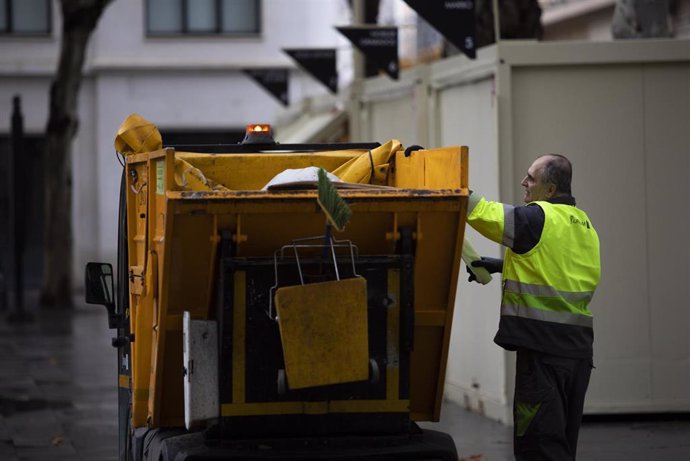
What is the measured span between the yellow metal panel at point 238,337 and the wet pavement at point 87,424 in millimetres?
3850

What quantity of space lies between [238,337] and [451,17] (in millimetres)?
6480

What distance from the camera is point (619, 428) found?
10086mm

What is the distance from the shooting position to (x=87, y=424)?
11.4m

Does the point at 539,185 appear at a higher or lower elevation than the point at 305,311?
higher

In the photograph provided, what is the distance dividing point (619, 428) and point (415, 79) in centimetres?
358

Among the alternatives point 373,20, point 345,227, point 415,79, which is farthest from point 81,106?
point 345,227

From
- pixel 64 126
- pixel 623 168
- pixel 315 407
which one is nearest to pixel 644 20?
pixel 623 168

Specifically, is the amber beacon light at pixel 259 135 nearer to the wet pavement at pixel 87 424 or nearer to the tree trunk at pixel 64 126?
the wet pavement at pixel 87 424

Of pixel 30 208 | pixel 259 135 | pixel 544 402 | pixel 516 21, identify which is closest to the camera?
pixel 544 402

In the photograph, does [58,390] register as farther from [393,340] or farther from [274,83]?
[274,83]

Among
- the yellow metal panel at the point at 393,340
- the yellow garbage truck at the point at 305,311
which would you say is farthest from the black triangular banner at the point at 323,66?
the yellow metal panel at the point at 393,340

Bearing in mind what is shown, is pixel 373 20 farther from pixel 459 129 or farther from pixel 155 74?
pixel 155 74

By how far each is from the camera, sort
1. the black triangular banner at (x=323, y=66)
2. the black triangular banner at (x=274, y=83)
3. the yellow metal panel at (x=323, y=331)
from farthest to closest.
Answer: the black triangular banner at (x=274, y=83)
the black triangular banner at (x=323, y=66)
the yellow metal panel at (x=323, y=331)

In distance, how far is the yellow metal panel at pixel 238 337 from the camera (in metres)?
5.38
